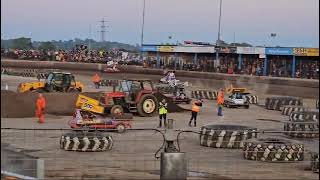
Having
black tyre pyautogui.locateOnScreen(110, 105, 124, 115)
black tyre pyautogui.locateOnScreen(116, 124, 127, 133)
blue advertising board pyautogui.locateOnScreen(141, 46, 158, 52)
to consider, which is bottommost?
black tyre pyautogui.locateOnScreen(116, 124, 127, 133)

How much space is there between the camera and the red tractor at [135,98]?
29.1 metres

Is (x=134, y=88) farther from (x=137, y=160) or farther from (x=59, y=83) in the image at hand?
(x=137, y=160)

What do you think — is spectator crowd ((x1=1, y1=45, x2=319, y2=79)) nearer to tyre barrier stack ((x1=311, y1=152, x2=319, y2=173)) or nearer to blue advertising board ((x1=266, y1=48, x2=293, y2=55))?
blue advertising board ((x1=266, y1=48, x2=293, y2=55))

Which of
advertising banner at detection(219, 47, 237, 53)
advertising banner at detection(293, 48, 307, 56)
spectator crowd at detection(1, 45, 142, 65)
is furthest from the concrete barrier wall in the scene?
advertising banner at detection(219, 47, 237, 53)

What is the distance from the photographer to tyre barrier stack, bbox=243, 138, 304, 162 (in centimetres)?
1603

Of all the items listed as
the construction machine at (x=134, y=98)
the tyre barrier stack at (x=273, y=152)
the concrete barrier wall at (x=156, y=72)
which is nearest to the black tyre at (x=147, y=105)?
the construction machine at (x=134, y=98)

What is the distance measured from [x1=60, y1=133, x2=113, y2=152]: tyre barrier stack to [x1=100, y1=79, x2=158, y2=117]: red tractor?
11.0m

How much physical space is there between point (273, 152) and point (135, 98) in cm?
1442

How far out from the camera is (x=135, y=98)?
29.6 m

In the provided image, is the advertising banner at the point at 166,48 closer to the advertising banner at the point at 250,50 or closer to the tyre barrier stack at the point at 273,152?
the advertising banner at the point at 250,50

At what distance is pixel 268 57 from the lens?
6425cm

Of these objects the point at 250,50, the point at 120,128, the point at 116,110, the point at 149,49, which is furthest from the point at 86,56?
the point at 120,128

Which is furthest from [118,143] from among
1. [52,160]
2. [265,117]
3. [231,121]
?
[265,117]

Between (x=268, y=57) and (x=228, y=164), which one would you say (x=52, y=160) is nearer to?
(x=228, y=164)
